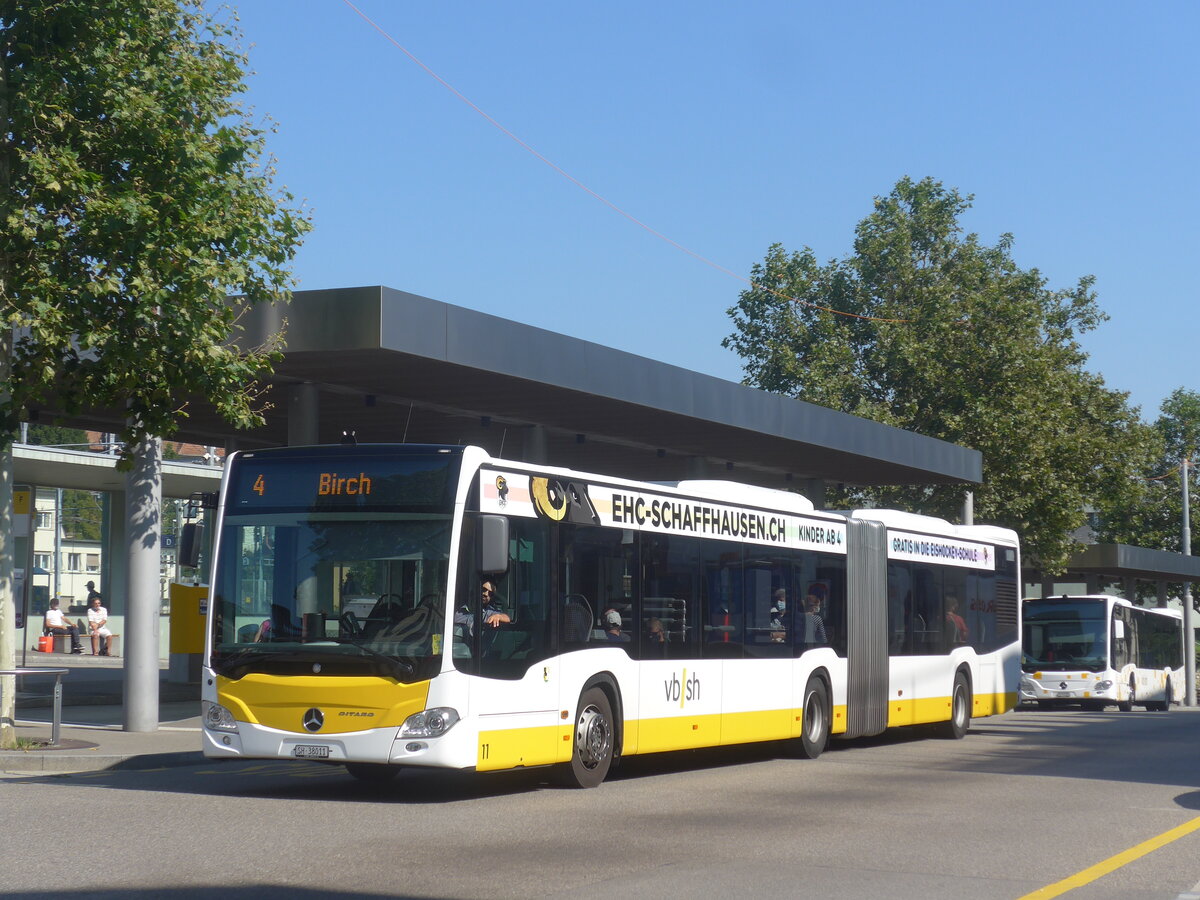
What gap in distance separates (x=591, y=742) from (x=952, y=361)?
32.7 metres

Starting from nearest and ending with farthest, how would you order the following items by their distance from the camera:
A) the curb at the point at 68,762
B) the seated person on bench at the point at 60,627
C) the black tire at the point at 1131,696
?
1. the curb at the point at 68,762
2. the black tire at the point at 1131,696
3. the seated person on bench at the point at 60,627

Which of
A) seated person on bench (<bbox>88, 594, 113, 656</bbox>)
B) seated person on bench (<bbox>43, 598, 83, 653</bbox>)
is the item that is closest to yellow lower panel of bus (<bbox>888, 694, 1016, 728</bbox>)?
seated person on bench (<bbox>88, 594, 113, 656</bbox>)

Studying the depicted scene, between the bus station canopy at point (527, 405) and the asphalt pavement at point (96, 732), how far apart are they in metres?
4.06

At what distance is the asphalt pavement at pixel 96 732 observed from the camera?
15133mm

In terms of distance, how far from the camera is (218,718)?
12.6 metres

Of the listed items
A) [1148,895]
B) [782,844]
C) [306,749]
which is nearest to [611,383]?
[306,749]

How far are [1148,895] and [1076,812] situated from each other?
4129 mm

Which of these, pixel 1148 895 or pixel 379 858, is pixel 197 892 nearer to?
pixel 379 858

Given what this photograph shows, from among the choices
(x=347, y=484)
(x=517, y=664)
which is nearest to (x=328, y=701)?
(x=517, y=664)

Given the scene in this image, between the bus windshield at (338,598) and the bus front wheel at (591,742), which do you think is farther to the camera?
the bus front wheel at (591,742)

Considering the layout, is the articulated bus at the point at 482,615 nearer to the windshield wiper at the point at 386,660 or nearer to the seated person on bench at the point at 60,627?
the windshield wiper at the point at 386,660

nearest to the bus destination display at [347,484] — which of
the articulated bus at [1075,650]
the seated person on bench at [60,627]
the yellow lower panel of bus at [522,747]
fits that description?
the yellow lower panel of bus at [522,747]

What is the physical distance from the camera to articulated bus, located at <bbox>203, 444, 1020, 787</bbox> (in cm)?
1210

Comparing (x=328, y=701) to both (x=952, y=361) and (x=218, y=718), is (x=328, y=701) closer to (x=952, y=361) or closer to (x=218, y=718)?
(x=218, y=718)
